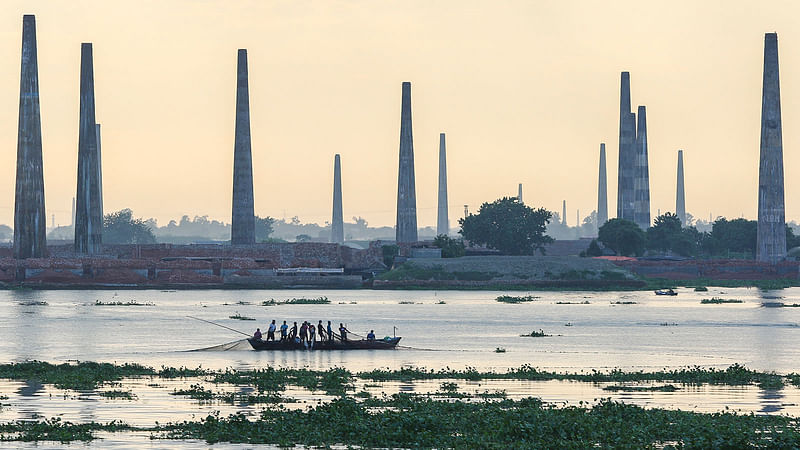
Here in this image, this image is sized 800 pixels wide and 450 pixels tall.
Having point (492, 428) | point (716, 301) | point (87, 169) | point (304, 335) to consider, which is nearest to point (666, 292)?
point (716, 301)

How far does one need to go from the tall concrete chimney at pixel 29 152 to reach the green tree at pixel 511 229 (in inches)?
2809

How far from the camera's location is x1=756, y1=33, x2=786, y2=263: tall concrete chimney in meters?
144

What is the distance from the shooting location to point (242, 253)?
6491 inches

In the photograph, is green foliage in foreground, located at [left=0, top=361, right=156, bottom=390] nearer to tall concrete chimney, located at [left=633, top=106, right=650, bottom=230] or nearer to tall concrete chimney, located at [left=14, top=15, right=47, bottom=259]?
tall concrete chimney, located at [left=14, top=15, right=47, bottom=259]

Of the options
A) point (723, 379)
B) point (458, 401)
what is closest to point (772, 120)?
point (723, 379)

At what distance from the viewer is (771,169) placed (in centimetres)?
14975

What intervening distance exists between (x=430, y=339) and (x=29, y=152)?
72106 millimetres

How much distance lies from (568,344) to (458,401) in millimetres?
32987

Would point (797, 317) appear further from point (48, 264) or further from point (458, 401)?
point (48, 264)

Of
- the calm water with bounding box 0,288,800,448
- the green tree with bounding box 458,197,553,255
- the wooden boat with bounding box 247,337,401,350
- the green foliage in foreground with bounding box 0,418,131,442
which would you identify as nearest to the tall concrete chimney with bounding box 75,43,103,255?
the calm water with bounding box 0,288,800,448

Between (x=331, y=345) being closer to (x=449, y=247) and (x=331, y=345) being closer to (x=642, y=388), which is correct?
(x=642, y=388)

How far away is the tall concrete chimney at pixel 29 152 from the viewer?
447ft

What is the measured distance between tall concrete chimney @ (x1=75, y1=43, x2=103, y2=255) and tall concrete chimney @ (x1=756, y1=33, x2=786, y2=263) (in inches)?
2837

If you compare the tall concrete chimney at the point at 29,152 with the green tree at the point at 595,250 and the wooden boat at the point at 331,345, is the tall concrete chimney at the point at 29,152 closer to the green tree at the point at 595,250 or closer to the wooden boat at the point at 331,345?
the green tree at the point at 595,250
